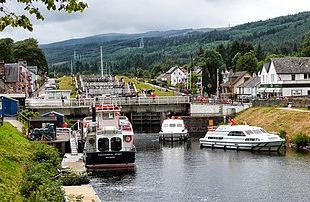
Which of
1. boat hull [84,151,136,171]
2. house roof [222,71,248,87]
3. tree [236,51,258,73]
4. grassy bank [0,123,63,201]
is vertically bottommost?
boat hull [84,151,136,171]

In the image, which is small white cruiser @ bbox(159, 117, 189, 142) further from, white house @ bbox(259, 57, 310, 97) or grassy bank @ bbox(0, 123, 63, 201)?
white house @ bbox(259, 57, 310, 97)

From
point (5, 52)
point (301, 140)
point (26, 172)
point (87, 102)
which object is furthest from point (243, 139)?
point (5, 52)

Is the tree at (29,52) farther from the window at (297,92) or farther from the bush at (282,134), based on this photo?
the bush at (282,134)

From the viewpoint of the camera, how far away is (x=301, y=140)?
6494cm

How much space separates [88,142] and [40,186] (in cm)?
2646

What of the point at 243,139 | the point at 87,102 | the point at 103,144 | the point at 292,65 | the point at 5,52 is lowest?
the point at 243,139

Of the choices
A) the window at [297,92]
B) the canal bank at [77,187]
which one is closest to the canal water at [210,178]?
the canal bank at [77,187]

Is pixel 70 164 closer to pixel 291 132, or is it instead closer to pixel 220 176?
pixel 220 176

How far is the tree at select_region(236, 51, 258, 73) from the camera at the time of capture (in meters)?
174

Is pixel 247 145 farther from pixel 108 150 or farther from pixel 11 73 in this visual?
pixel 11 73

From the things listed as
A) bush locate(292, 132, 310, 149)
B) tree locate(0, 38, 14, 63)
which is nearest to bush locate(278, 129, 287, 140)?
bush locate(292, 132, 310, 149)

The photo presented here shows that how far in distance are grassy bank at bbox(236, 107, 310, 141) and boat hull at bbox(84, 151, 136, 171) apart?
2366 centimetres

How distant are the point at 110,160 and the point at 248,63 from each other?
128m

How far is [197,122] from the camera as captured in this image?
93.9m
